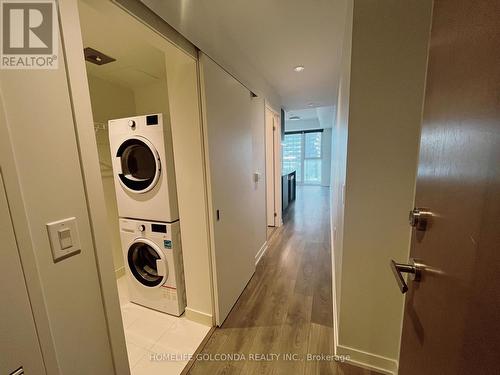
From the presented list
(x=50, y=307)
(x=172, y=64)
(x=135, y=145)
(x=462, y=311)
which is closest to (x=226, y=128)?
(x=172, y=64)

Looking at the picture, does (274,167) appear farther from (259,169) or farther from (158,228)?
(158,228)

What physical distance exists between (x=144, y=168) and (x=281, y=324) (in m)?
1.85

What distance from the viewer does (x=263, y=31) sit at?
1.71 metres

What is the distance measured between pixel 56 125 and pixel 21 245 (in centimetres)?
39

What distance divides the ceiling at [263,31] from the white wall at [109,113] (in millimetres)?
1438

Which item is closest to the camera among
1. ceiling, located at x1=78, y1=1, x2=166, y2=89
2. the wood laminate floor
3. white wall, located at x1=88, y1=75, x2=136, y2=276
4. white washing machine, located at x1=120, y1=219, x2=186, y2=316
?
ceiling, located at x1=78, y1=1, x2=166, y2=89

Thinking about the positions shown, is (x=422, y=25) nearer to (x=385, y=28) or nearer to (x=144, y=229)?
(x=385, y=28)

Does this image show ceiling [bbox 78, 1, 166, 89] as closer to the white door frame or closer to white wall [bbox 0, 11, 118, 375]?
white wall [bbox 0, 11, 118, 375]

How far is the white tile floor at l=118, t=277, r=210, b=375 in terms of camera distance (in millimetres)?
1449

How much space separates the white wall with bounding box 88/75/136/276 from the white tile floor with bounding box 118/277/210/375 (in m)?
0.78

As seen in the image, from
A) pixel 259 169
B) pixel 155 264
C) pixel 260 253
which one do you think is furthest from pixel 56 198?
pixel 260 253

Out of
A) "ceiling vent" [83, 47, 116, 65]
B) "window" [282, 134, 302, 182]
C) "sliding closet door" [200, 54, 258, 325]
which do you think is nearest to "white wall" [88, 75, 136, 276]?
"ceiling vent" [83, 47, 116, 65]

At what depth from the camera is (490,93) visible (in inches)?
13.8

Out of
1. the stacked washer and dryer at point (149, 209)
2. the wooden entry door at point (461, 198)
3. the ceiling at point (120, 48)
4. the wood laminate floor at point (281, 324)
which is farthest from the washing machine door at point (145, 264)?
the wooden entry door at point (461, 198)
